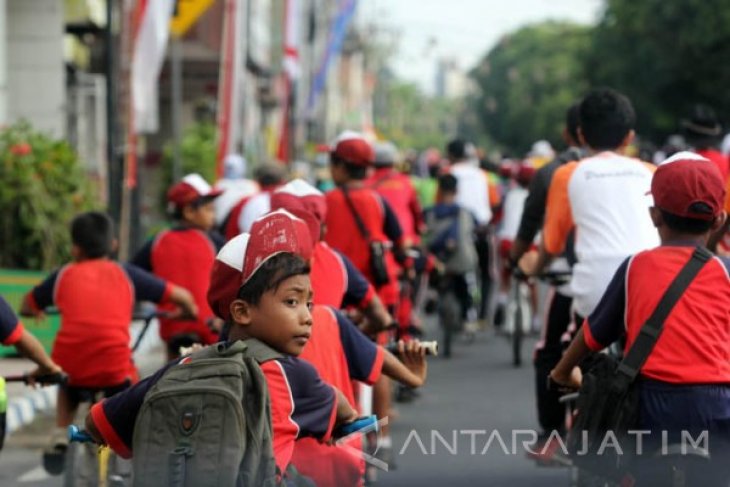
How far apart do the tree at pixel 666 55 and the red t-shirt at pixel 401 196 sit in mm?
48102

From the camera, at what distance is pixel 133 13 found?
54.0 ft

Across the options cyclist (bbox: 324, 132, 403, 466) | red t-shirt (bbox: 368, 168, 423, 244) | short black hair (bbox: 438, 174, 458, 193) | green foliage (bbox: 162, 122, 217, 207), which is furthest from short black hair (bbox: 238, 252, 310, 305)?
green foliage (bbox: 162, 122, 217, 207)

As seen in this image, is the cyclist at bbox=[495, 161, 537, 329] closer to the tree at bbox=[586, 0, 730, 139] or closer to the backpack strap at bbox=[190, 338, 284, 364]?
the backpack strap at bbox=[190, 338, 284, 364]

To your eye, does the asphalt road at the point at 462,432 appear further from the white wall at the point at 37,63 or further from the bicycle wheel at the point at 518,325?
the white wall at the point at 37,63

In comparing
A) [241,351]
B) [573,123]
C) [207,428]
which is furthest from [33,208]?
[207,428]

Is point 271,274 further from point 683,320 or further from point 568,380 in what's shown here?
point 568,380

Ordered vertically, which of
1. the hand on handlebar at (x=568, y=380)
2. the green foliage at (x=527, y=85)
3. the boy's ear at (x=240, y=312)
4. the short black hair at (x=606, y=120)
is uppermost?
the short black hair at (x=606, y=120)

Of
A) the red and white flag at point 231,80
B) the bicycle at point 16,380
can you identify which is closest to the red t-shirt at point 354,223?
the bicycle at point 16,380

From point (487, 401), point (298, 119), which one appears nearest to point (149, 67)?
point (487, 401)

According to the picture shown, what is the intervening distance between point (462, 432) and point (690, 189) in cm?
356

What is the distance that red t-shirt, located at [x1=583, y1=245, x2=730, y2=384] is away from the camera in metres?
5.67

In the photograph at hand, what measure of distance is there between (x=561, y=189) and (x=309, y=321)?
3.23m

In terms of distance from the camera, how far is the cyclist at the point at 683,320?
222 inches

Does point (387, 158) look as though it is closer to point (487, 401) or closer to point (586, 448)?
point (487, 401)
